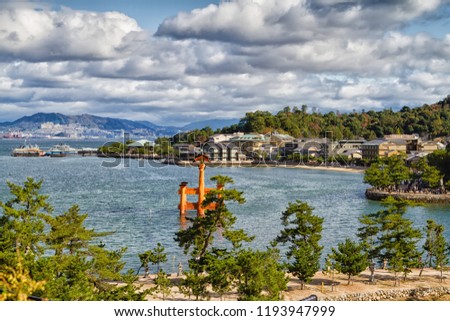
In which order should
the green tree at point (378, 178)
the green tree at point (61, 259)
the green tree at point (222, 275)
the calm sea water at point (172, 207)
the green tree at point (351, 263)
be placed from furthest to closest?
the green tree at point (378, 178)
the calm sea water at point (172, 207)
the green tree at point (351, 263)
the green tree at point (222, 275)
the green tree at point (61, 259)

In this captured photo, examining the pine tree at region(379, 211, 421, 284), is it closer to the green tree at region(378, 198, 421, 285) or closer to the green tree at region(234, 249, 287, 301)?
the green tree at region(378, 198, 421, 285)

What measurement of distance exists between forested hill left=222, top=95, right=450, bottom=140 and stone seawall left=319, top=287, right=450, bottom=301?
5231cm

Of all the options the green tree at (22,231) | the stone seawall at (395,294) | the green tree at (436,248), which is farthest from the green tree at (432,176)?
the green tree at (22,231)

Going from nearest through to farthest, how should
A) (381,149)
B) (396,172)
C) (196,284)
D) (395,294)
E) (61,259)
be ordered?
(61,259)
(196,284)
(395,294)
(396,172)
(381,149)

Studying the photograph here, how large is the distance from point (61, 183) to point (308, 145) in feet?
88.7

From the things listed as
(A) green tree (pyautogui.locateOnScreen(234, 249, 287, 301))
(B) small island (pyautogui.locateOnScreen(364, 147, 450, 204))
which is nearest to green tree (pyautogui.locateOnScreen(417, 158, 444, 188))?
(B) small island (pyautogui.locateOnScreen(364, 147, 450, 204))

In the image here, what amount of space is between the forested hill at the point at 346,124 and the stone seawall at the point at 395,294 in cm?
5231

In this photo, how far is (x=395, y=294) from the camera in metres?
8.75

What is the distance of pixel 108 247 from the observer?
12.8 meters

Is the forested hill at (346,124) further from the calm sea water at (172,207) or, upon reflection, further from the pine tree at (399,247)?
the pine tree at (399,247)

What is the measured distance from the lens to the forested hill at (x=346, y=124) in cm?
6234

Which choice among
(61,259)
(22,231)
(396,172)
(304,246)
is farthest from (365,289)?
(396,172)

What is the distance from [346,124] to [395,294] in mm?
60194

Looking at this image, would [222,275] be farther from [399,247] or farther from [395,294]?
[399,247]
